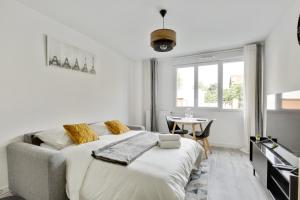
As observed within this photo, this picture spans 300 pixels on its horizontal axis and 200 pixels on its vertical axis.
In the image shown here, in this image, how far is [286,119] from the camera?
1.88m

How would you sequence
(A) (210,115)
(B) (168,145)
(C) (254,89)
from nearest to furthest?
(B) (168,145), (C) (254,89), (A) (210,115)

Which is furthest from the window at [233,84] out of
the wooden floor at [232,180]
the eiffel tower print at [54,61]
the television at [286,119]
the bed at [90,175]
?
the eiffel tower print at [54,61]

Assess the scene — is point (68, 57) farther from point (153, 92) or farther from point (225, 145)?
point (225, 145)

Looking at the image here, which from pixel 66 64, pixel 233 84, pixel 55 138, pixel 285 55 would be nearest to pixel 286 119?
pixel 285 55

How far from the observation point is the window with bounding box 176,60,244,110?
4.12 m

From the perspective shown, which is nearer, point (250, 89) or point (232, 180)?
point (232, 180)

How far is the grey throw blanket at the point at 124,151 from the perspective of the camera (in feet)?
5.85

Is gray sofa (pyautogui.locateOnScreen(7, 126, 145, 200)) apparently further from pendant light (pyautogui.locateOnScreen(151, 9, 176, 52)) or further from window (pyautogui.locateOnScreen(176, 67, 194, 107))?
window (pyautogui.locateOnScreen(176, 67, 194, 107))

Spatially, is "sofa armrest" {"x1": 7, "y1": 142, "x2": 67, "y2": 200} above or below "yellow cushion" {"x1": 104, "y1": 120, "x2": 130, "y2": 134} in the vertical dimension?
below

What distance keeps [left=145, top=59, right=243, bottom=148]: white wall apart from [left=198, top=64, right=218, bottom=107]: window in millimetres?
245

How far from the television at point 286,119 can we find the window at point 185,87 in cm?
235

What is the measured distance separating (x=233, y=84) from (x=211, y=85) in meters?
0.52

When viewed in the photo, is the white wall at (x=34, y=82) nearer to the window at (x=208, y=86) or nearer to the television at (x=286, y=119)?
the window at (x=208, y=86)

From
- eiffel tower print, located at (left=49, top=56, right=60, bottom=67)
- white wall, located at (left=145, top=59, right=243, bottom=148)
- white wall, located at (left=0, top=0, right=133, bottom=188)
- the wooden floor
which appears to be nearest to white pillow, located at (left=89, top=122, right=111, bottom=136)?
white wall, located at (left=0, top=0, right=133, bottom=188)
